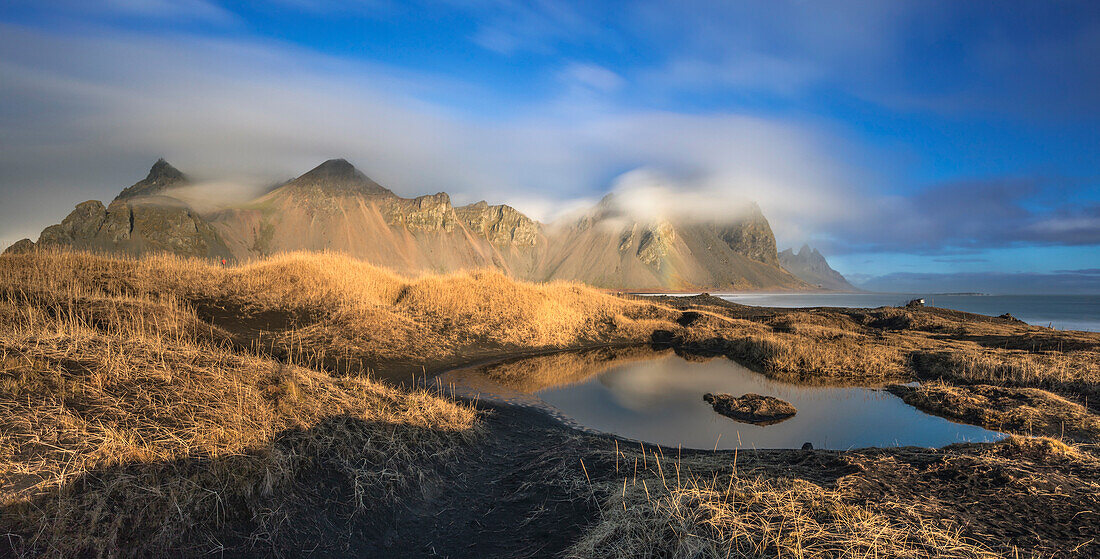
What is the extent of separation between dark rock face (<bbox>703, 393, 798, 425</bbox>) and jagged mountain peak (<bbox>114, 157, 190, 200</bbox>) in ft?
522

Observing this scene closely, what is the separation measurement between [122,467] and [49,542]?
755 mm

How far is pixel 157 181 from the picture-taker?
5012 inches

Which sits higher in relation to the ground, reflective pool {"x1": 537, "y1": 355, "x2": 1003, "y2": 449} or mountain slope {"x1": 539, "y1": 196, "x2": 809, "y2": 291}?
mountain slope {"x1": 539, "y1": 196, "x2": 809, "y2": 291}

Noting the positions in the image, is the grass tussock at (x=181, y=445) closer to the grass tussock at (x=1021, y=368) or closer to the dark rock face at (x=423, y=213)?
the grass tussock at (x=1021, y=368)

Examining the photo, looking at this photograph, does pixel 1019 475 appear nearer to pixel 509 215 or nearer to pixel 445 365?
pixel 445 365

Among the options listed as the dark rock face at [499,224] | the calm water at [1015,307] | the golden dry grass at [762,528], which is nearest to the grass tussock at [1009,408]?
the golden dry grass at [762,528]

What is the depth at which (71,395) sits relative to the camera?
15.0ft

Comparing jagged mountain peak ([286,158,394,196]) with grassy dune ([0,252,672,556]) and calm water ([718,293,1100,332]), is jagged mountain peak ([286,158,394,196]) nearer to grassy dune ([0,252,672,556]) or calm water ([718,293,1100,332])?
calm water ([718,293,1100,332])

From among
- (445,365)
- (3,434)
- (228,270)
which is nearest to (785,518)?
(3,434)

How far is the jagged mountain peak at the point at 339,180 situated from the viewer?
110m

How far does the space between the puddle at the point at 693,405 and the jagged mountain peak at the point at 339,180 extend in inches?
4393

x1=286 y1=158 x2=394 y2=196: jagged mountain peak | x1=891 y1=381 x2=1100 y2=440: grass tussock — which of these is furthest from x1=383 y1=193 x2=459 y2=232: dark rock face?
x1=891 y1=381 x2=1100 y2=440: grass tussock

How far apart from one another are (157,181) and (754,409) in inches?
6720

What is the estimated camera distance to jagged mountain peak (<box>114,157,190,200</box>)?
12462cm
